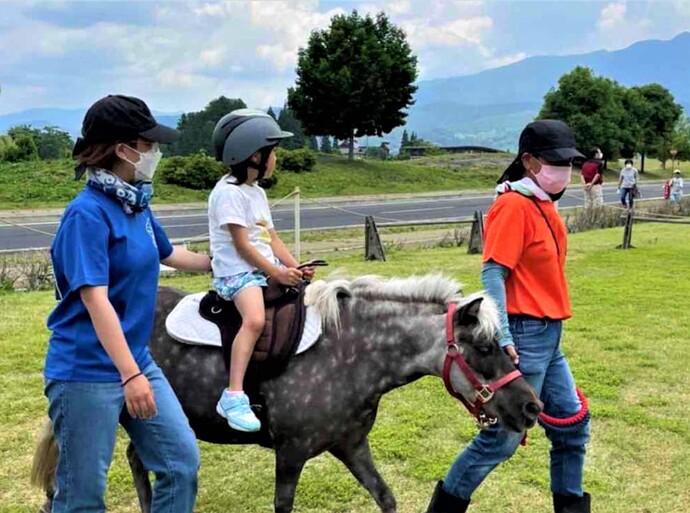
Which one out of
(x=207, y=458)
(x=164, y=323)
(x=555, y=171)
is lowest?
(x=207, y=458)

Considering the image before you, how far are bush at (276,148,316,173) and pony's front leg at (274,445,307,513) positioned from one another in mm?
26383

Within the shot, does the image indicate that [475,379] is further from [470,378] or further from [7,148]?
[7,148]

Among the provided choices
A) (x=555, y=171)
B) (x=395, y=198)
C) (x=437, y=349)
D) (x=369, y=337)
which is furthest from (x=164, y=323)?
(x=395, y=198)

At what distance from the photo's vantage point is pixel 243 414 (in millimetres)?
3295

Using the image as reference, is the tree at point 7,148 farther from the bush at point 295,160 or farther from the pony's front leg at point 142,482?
the pony's front leg at point 142,482

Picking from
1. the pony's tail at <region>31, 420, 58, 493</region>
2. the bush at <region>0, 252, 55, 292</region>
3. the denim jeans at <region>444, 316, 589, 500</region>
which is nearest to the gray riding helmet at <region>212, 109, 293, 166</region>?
the denim jeans at <region>444, 316, 589, 500</region>

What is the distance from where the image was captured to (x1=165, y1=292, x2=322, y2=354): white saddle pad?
3461 millimetres

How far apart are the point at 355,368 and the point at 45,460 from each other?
1730 mm

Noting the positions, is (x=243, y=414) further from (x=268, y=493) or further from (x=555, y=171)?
(x=555, y=171)

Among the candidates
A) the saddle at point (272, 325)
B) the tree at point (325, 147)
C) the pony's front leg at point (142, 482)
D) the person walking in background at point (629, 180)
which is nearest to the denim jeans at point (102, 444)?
the saddle at point (272, 325)

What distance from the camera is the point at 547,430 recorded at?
3.70 meters

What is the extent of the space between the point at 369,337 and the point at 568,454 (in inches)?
49.7

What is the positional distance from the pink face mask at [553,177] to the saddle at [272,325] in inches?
50.5

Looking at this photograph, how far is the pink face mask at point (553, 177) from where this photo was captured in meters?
3.45
